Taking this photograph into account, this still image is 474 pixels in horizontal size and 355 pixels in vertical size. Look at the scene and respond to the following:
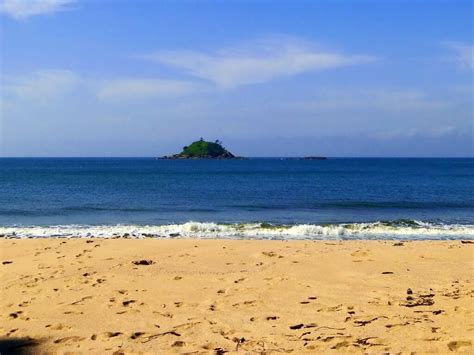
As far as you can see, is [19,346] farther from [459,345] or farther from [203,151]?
[203,151]

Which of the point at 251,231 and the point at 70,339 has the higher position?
the point at 70,339

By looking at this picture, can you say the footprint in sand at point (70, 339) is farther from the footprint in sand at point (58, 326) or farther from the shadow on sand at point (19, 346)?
the footprint in sand at point (58, 326)

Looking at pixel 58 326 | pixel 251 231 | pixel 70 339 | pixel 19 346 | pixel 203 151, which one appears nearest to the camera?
pixel 19 346

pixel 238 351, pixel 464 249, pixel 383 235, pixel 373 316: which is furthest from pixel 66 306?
pixel 383 235

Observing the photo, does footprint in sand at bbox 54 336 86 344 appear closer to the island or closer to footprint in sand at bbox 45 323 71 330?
footprint in sand at bbox 45 323 71 330

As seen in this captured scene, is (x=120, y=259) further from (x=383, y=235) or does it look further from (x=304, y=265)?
(x=383, y=235)

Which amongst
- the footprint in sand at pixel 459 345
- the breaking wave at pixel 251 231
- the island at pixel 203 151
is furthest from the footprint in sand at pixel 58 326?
the island at pixel 203 151

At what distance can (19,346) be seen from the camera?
529 centimetres

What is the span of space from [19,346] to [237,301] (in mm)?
2910

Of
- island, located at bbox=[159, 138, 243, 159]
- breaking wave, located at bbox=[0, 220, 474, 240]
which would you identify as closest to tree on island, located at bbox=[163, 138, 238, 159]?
island, located at bbox=[159, 138, 243, 159]

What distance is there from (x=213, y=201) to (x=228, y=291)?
22.5 meters

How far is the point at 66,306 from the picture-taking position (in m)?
6.69

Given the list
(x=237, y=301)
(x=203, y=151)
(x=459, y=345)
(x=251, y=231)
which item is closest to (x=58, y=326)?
(x=237, y=301)

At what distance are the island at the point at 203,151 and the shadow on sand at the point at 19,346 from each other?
568 feet
